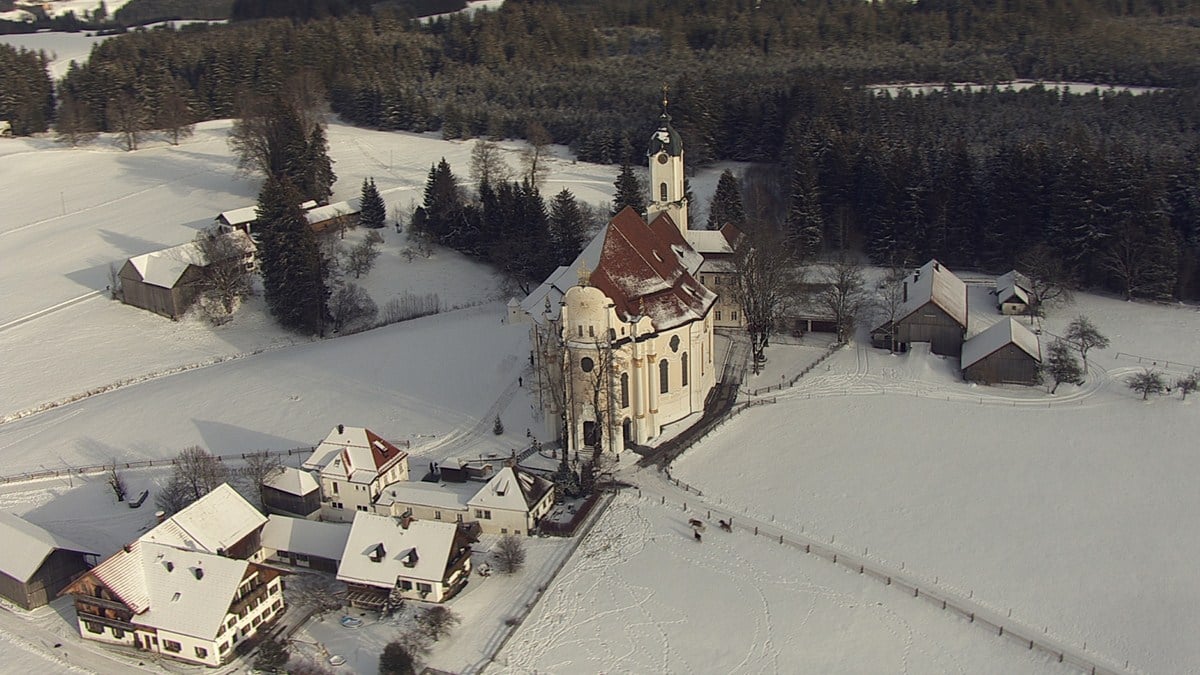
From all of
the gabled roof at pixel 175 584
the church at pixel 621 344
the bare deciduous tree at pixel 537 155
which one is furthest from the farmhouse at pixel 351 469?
the bare deciduous tree at pixel 537 155

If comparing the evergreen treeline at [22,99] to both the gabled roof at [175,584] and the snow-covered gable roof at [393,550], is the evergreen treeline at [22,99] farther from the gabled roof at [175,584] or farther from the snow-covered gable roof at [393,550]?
the snow-covered gable roof at [393,550]

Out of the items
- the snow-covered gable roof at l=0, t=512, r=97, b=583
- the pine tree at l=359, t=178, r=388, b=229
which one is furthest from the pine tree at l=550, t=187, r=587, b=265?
the snow-covered gable roof at l=0, t=512, r=97, b=583

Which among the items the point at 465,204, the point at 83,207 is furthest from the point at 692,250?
the point at 83,207

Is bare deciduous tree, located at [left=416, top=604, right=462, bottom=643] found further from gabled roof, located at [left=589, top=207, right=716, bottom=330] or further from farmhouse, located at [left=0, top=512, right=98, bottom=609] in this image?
gabled roof, located at [left=589, top=207, right=716, bottom=330]

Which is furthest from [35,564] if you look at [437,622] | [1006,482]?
[1006,482]

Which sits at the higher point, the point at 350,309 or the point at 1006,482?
the point at 350,309

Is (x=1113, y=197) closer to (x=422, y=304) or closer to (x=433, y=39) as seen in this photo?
(x=422, y=304)

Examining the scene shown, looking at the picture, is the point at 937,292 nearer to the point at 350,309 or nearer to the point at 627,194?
the point at 627,194
